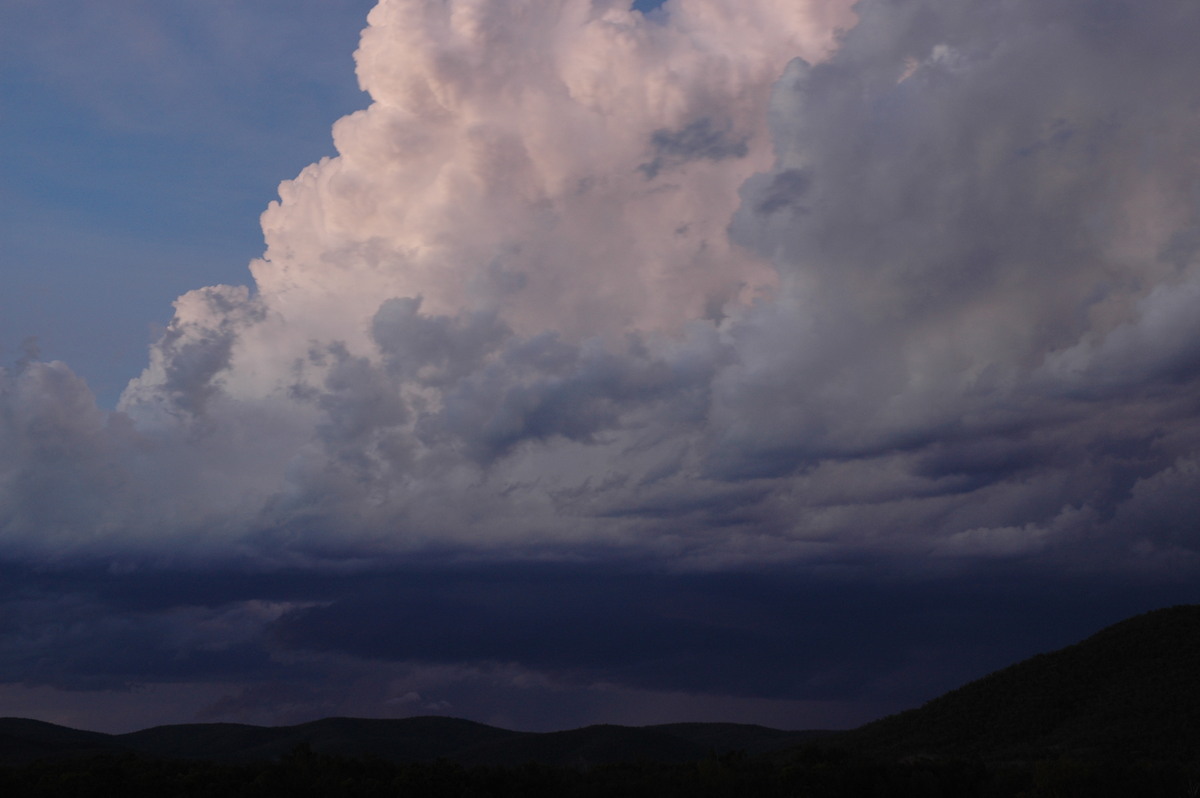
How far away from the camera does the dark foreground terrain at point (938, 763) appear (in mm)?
67000

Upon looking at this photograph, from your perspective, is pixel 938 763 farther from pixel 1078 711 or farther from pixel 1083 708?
pixel 1083 708

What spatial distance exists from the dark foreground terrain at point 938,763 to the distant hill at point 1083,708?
24 centimetres

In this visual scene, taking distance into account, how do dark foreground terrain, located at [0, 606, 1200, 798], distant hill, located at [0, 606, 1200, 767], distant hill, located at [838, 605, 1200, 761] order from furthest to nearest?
1. distant hill, located at [838, 605, 1200, 761]
2. distant hill, located at [0, 606, 1200, 767]
3. dark foreground terrain, located at [0, 606, 1200, 798]

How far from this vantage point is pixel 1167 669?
120 meters

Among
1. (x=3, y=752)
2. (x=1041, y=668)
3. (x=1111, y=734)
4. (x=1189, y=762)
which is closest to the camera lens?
(x=1189, y=762)

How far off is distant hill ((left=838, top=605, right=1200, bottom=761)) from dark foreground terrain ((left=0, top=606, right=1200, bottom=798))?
0.24m

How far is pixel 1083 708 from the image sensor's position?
114062 mm

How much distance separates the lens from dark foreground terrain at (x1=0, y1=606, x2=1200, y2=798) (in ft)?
220

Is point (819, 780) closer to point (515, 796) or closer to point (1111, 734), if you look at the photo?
point (515, 796)

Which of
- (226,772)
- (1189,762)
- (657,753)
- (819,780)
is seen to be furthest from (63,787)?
(657,753)

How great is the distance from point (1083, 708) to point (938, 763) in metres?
47.8

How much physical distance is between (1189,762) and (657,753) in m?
120

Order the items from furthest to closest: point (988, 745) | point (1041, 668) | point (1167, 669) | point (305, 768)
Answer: point (1041, 668), point (1167, 669), point (988, 745), point (305, 768)

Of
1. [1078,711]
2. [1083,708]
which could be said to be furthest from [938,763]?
[1083,708]
